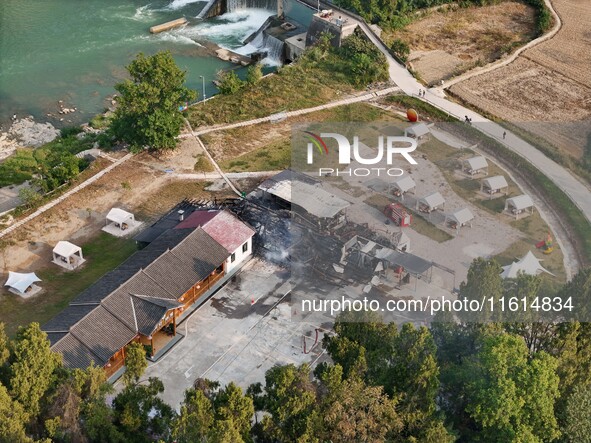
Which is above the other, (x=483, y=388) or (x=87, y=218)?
(x=483, y=388)

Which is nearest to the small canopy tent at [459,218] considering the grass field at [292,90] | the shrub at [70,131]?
the grass field at [292,90]

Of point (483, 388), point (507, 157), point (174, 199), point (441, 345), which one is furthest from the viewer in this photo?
point (507, 157)

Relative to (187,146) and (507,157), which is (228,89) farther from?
(507,157)

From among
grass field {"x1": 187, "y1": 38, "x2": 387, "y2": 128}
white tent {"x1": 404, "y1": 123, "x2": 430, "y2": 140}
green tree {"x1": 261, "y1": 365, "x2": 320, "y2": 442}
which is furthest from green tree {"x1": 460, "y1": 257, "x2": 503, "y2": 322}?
grass field {"x1": 187, "y1": 38, "x2": 387, "y2": 128}

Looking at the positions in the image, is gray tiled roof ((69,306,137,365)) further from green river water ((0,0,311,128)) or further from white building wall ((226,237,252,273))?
green river water ((0,0,311,128))

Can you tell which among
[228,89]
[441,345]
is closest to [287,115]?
[228,89]

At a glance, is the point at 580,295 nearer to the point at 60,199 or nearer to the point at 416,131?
the point at 416,131
